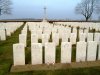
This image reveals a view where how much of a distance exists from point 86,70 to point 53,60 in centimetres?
117

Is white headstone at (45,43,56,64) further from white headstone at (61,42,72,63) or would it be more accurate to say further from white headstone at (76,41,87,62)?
white headstone at (76,41,87,62)

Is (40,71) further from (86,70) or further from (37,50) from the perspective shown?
(86,70)

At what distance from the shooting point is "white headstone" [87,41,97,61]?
7121mm

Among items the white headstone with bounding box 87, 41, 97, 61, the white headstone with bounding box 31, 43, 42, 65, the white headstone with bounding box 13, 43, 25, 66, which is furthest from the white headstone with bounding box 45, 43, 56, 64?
the white headstone with bounding box 87, 41, 97, 61

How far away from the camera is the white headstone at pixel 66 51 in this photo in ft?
22.4

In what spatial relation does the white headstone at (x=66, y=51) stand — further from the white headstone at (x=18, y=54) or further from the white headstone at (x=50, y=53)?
the white headstone at (x=18, y=54)

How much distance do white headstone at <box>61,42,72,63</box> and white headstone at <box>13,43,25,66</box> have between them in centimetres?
131

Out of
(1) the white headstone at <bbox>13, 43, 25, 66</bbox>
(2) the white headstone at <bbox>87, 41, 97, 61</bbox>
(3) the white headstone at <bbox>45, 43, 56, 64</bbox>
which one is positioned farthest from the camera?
(2) the white headstone at <bbox>87, 41, 97, 61</bbox>

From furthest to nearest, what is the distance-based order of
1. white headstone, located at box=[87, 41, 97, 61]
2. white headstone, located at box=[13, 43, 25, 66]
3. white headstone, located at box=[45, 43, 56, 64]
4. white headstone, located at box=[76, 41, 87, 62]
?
white headstone, located at box=[87, 41, 97, 61] → white headstone, located at box=[76, 41, 87, 62] → white headstone, located at box=[45, 43, 56, 64] → white headstone, located at box=[13, 43, 25, 66]

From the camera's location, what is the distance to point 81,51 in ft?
23.3

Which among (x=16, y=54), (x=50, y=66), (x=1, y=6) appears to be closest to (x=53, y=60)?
(x=50, y=66)

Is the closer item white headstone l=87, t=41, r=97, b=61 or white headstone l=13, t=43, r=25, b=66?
white headstone l=13, t=43, r=25, b=66

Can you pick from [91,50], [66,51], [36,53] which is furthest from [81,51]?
[36,53]

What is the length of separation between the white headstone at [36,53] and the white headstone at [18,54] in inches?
12.7
